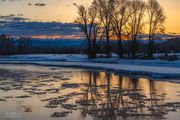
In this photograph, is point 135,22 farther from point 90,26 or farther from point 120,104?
point 120,104

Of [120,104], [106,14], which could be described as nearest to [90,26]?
[106,14]

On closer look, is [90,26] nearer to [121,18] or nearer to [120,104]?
[121,18]

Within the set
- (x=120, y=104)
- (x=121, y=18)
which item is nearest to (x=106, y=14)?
(x=121, y=18)

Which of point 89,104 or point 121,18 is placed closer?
point 89,104

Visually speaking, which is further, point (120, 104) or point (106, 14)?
point (106, 14)

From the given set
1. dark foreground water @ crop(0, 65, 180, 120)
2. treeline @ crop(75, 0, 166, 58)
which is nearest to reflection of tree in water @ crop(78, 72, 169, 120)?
dark foreground water @ crop(0, 65, 180, 120)

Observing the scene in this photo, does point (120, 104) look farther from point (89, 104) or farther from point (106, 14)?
point (106, 14)

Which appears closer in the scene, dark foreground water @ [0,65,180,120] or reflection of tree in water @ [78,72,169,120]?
dark foreground water @ [0,65,180,120]

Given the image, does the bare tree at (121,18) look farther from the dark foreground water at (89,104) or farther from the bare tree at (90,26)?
the dark foreground water at (89,104)

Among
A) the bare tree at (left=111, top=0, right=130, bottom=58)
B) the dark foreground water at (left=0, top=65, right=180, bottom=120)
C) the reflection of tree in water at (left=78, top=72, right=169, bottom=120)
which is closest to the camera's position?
the dark foreground water at (left=0, top=65, right=180, bottom=120)

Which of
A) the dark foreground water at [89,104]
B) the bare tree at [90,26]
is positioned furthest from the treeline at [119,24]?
the dark foreground water at [89,104]

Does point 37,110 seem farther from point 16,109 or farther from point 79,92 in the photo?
point 79,92

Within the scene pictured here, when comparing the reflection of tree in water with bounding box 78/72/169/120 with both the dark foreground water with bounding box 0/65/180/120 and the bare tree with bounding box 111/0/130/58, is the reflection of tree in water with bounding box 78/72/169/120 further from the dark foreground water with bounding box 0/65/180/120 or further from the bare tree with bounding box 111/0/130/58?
the bare tree with bounding box 111/0/130/58

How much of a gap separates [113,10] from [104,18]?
10.2ft
